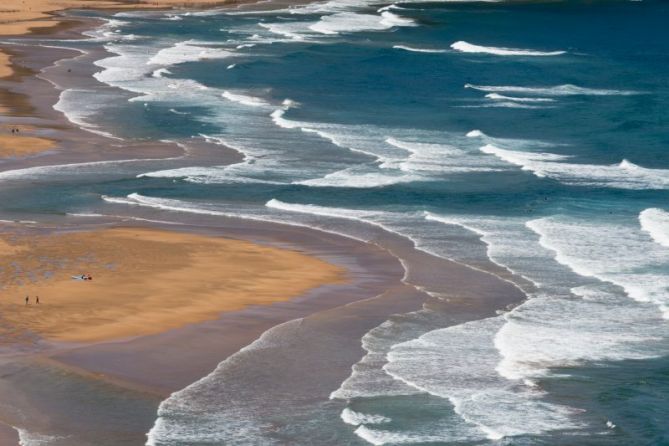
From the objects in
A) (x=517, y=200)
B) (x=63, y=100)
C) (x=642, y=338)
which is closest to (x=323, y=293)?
(x=642, y=338)

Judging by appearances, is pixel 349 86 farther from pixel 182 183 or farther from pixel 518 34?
pixel 518 34

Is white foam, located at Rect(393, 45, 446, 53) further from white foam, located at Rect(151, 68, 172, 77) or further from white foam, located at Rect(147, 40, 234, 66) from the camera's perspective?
white foam, located at Rect(151, 68, 172, 77)

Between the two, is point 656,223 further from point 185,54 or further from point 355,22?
point 355,22

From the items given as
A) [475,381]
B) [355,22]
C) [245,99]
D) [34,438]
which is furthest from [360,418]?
[355,22]

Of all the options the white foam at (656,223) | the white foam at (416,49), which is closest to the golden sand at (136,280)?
the white foam at (656,223)

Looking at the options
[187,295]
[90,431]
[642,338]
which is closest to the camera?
[90,431]

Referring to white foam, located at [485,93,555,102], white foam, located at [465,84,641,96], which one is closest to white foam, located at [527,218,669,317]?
white foam, located at [485,93,555,102]
